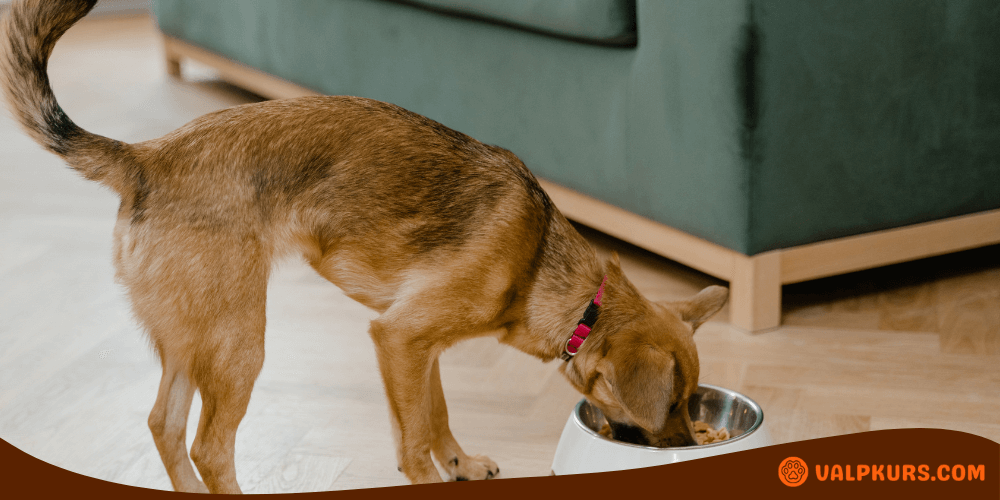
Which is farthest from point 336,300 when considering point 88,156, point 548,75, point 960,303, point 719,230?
point 960,303

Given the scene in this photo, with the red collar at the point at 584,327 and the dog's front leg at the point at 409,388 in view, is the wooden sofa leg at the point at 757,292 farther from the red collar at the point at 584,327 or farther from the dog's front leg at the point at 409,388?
the dog's front leg at the point at 409,388

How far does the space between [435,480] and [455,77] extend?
1.80 meters

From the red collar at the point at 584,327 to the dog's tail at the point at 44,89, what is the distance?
814mm

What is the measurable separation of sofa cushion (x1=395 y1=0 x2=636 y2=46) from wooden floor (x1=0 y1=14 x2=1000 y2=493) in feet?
2.32

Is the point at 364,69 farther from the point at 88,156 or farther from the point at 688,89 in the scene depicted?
the point at 88,156

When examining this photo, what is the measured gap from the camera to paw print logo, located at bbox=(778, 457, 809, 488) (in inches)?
62.2

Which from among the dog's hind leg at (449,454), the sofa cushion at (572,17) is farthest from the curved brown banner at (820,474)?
the sofa cushion at (572,17)

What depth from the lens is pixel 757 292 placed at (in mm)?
2547

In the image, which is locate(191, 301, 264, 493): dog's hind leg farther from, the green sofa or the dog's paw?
the green sofa

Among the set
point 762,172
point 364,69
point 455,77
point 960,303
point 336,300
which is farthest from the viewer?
point 364,69

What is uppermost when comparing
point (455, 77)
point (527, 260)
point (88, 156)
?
point (88, 156)

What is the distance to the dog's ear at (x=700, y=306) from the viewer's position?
6.40 feet

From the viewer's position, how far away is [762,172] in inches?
96.3

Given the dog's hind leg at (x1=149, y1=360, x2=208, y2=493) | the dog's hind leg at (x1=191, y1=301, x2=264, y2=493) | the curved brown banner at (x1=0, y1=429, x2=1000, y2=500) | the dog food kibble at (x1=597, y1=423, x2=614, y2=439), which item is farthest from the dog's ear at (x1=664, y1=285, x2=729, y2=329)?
the dog's hind leg at (x1=149, y1=360, x2=208, y2=493)
